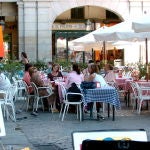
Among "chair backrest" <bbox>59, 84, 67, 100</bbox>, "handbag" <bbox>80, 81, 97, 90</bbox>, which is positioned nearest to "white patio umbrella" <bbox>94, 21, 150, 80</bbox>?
"chair backrest" <bbox>59, 84, 67, 100</bbox>

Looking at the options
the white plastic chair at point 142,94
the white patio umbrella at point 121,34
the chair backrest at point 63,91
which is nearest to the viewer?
the chair backrest at point 63,91

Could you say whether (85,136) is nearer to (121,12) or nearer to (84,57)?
(121,12)

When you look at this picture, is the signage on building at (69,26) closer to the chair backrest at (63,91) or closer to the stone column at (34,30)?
the stone column at (34,30)

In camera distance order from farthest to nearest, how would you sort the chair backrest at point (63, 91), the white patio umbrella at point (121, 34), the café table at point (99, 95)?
the white patio umbrella at point (121, 34) < the chair backrest at point (63, 91) < the café table at point (99, 95)

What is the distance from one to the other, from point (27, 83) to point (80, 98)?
296cm

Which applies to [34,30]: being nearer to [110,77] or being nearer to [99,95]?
[110,77]

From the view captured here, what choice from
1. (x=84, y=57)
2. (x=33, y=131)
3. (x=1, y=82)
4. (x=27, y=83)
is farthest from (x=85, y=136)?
(x=84, y=57)

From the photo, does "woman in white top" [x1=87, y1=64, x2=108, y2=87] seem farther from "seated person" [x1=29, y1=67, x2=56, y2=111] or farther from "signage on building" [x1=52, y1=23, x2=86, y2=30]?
"signage on building" [x1=52, y1=23, x2=86, y2=30]

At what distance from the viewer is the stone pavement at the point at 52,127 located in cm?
950

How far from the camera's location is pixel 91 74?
1366 centimetres

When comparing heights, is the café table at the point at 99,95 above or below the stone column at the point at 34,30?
below

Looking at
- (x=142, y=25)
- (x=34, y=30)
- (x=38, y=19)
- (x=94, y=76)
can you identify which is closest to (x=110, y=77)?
(x=142, y=25)

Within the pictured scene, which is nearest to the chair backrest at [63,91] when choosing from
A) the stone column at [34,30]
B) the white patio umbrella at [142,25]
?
the white patio umbrella at [142,25]

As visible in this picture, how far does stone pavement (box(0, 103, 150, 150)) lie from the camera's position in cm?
950
